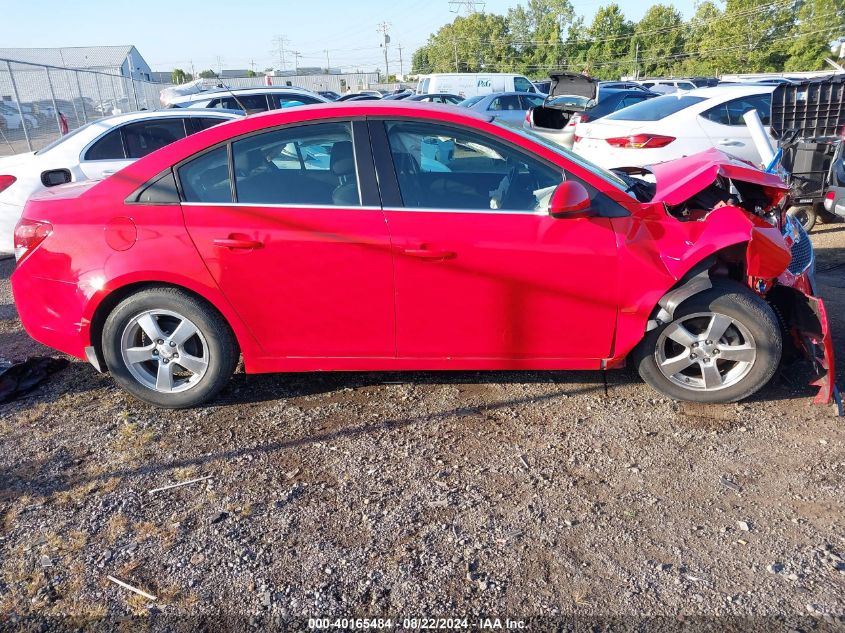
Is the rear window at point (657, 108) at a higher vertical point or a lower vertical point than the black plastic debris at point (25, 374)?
higher

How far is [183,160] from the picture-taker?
3.62m

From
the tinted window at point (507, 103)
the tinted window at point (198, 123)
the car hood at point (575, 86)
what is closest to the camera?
the tinted window at point (198, 123)

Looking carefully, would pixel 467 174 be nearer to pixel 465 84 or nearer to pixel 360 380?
pixel 360 380

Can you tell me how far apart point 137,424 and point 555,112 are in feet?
23.5

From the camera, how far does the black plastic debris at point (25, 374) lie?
411cm

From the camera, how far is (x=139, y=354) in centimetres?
372

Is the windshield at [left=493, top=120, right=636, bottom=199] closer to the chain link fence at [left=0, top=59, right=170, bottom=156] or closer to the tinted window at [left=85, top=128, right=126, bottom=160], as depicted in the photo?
the tinted window at [left=85, top=128, right=126, bottom=160]

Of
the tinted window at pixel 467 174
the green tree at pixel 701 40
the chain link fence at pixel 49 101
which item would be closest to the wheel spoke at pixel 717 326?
the tinted window at pixel 467 174

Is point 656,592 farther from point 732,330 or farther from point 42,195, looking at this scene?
point 42,195

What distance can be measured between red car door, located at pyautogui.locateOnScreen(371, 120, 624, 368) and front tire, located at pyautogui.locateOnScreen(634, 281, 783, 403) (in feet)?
1.09

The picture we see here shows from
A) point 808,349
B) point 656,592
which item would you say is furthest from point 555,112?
point 656,592

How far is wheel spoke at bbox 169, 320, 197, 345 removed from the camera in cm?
366

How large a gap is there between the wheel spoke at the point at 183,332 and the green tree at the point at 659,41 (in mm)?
70277

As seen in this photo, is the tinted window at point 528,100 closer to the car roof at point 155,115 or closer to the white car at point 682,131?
→ the white car at point 682,131
